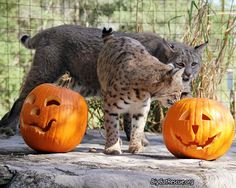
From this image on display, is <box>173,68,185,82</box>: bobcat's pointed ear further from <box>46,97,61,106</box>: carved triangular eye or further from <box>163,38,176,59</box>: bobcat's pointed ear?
<box>163,38,176,59</box>: bobcat's pointed ear

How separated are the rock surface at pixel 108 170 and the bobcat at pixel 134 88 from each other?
0.22 m

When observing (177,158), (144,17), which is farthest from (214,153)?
(144,17)

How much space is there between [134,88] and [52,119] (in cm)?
64

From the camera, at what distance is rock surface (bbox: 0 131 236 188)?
10.6 feet

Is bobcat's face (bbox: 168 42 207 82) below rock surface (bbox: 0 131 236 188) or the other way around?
the other way around

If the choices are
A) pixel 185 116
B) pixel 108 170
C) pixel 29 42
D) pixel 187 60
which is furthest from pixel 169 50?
pixel 108 170

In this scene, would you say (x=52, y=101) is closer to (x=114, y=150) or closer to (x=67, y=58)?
(x=114, y=150)

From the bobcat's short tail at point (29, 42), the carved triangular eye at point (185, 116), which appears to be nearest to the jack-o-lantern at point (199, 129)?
the carved triangular eye at point (185, 116)

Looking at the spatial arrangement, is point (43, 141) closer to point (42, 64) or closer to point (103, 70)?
point (103, 70)

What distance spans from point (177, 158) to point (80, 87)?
1.90 meters

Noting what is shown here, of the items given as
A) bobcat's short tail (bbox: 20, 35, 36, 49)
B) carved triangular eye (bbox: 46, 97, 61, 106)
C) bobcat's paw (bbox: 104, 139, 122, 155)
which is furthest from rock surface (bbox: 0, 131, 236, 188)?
bobcat's short tail (bbox: 20, 35, 36, 49)

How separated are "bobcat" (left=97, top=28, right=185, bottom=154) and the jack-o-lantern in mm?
227

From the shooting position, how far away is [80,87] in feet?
19.0

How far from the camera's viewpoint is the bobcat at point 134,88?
4207mm
